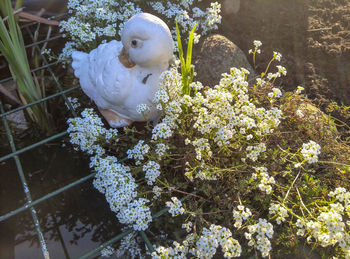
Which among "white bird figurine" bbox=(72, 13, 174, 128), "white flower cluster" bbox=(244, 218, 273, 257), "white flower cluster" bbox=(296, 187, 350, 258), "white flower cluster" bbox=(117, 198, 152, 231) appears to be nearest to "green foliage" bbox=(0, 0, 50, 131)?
"white bird figurine" bbox=(72, 13, 174, 128)

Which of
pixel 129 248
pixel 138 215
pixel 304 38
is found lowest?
pixel 129 248

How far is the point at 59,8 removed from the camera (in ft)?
10.3

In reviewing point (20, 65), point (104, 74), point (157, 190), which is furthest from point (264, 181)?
point (20, 65)

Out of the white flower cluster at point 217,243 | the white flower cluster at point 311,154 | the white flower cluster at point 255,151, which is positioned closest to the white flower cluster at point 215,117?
the white flower cluster at point 255,151

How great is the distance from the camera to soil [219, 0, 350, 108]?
2434 millimetres

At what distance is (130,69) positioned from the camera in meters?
1.82

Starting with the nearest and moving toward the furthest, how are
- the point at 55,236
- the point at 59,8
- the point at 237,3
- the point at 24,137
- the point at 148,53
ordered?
the point at 148,53, the point at 55,236, the point at 24,137, the point at 237,3, the point at 59,8

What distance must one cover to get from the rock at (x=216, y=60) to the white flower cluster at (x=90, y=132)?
0.85 metres

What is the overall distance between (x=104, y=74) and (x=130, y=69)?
149mm

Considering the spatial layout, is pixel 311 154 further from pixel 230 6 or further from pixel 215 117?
pixel 230 6

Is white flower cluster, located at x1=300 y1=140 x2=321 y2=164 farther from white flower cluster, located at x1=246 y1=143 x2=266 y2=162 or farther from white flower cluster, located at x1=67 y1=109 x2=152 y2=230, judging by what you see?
white flower cluster, located at x1=67 y1=109 x2=152 y2=230

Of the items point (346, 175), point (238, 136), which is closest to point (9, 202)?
point (238, 136)

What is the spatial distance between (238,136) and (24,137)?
171 centimetres

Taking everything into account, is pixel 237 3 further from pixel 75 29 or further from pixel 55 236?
pixel 55 236
